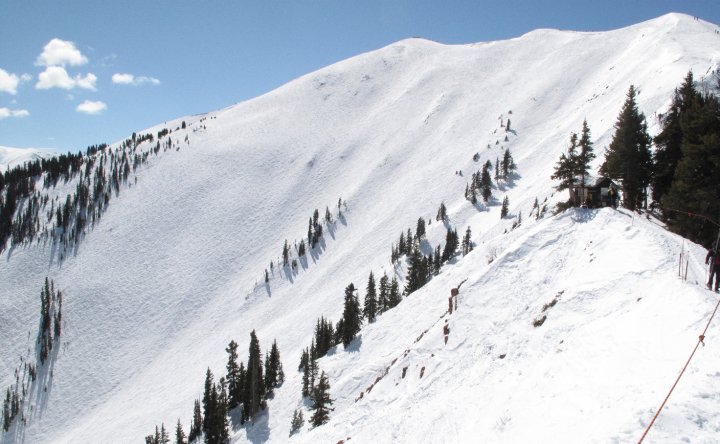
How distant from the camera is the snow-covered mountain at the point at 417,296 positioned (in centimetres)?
1370

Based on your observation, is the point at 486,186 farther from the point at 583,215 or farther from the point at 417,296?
the point at 583,215

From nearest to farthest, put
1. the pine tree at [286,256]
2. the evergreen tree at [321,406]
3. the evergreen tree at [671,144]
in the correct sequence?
the evergreen tree at [671,144], the evergreen tree at [321,406], the pine tree at [286,256]

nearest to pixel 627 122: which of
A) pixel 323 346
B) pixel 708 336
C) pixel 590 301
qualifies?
pixel 590 301

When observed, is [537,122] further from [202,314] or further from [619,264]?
[619,264]

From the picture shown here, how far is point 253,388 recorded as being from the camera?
185 feet

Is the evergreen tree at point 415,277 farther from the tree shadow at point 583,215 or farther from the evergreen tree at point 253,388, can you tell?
the tree shadow at point 583,215

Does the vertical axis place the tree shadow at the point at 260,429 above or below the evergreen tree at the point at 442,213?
below

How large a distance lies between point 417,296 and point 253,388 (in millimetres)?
27628

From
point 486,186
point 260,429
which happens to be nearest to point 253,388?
point 260,429

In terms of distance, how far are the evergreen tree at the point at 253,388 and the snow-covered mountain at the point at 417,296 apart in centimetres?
288

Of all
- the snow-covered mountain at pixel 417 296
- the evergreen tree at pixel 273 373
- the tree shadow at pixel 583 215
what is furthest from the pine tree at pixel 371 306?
the tree shadow at pixel 583 215

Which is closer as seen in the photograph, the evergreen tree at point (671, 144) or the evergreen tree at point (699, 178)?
the evergreen tree at point (699, 178)

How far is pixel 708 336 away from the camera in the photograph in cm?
1184

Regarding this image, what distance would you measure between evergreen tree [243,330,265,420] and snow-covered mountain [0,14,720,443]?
2.88 metres
